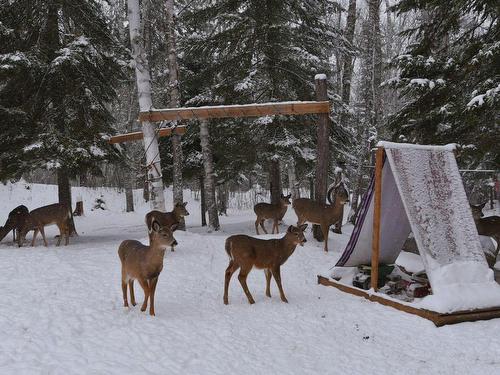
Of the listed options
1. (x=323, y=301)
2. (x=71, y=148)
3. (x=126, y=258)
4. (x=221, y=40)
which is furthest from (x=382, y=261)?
(x=221, y=40)

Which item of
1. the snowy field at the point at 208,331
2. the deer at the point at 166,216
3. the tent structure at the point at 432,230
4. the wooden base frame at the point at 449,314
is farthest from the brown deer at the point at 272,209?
the wooden base frame at the point at 449,314

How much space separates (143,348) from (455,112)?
26.8 ft

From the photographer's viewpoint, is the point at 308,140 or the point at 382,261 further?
the point at 308,140

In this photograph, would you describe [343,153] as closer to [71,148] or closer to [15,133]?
[71,148]

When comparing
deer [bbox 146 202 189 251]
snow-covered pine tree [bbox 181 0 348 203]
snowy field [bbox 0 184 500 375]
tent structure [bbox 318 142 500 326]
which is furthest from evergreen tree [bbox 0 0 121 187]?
tent structure [bbox 318 142 500 326]

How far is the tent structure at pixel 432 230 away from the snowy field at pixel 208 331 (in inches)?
10.4

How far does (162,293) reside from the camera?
7.56 metres

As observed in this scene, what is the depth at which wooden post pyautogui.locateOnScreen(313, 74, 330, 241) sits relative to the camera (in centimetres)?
1141

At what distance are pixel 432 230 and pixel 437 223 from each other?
0.19 meters

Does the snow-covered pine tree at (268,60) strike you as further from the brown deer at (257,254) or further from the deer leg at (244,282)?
the deer leg at (244,282)

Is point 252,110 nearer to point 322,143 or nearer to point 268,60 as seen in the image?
point 322,143

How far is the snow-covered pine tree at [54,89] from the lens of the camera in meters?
11.6

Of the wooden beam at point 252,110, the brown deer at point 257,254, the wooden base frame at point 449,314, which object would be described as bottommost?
the wooden base frame at point 449,314

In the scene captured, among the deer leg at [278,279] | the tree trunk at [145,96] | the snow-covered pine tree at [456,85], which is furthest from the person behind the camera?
the tree trunk at [145,96]
